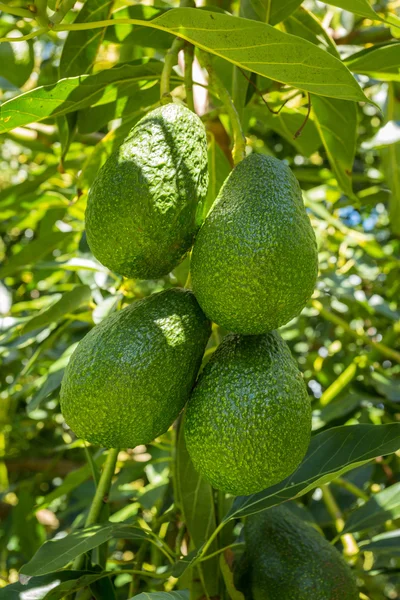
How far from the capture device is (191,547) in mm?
1223

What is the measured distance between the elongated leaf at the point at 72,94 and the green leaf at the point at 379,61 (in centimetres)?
40

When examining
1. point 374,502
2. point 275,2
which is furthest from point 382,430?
point 275,2

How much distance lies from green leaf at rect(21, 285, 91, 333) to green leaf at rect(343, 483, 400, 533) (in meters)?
0.75

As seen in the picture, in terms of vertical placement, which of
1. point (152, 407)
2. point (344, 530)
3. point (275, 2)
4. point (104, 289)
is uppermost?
point (275, 2)

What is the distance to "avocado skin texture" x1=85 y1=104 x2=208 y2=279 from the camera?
936mm

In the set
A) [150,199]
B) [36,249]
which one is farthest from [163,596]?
[36,249]

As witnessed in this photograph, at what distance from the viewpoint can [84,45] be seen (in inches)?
50.4

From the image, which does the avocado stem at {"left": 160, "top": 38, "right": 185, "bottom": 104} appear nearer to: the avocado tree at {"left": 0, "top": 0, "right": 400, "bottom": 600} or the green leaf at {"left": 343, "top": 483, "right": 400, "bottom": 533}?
the avocado tree at {"left": 0, "top": 0, "right": 400, "bottom": 600}

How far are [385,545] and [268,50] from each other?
39.1 inches

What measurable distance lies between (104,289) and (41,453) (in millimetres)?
1300

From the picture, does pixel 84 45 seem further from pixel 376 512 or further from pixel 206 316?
pixel 376 512

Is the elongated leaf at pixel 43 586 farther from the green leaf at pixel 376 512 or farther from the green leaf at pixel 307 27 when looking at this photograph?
the green leaf at pixel 307 27

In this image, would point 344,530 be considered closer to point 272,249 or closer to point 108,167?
point 272,249

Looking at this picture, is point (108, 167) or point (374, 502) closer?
point (108, 167)
